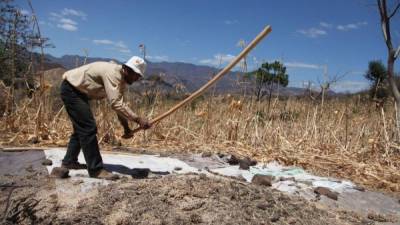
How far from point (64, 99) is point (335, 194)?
2553 millimetres

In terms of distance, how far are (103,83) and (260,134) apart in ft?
9.53

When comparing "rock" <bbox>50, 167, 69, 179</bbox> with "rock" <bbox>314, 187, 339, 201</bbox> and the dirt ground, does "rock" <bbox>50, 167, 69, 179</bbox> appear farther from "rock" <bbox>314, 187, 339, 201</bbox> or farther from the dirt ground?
"rock" <bbox>314, 187, 339, 201</bbox>

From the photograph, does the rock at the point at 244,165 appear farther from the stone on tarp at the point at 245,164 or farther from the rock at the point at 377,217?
the rock at the point at 377,217

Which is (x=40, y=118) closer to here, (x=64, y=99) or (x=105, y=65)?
(x=64, y=99)

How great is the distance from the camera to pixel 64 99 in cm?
422

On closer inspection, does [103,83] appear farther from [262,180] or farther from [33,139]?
[33,139]

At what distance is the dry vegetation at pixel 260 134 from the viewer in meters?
5.64

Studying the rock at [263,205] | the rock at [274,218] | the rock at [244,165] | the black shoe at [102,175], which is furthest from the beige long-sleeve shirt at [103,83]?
the rock at [244,165]

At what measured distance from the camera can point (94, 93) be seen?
4.20m

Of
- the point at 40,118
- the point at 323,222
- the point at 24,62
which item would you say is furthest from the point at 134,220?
the point at 24,62

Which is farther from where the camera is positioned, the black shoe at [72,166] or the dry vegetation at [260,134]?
the dry vegetation at [260,134]

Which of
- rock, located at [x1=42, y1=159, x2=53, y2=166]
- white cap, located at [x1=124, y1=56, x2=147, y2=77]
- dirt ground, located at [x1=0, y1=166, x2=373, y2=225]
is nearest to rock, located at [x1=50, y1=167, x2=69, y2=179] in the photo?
dirt ground, located at [x1=0, y1=166, x2=373, y2=225]

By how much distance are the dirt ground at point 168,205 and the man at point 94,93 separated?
15.9 inches

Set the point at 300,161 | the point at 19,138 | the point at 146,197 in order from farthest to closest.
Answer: the point at 19,138
the point at 300,161
the point at 146,197
